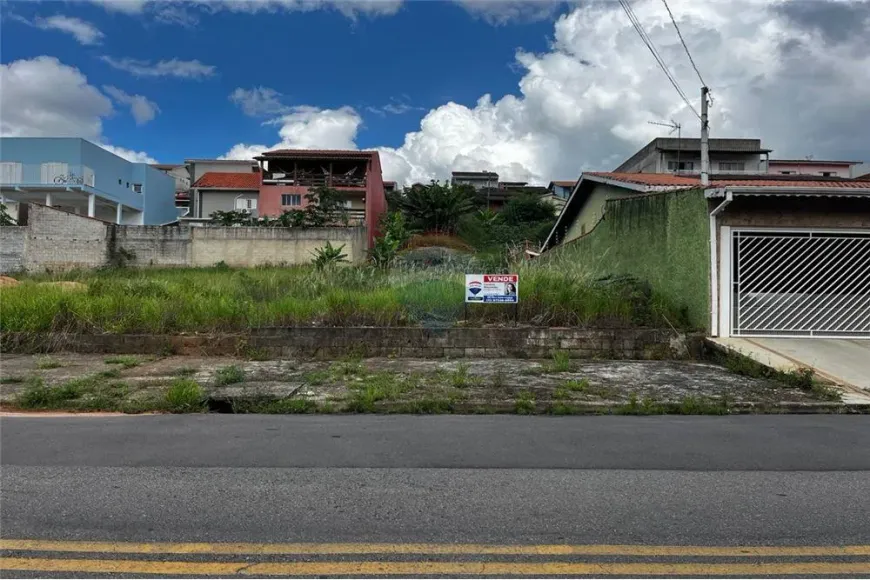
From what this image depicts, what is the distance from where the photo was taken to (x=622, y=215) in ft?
47.3

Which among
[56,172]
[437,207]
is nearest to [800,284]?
[437,207]

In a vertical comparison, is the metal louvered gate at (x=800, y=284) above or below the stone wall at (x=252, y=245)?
below

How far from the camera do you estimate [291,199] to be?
39.5 m

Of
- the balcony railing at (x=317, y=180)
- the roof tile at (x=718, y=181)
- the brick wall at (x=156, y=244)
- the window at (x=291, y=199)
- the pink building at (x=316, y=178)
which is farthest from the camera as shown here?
the window at (x=291, y=199)

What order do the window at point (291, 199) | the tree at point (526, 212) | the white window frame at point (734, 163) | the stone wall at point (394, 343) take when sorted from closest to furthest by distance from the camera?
the stone wall at point (394, 343), the window at point (291, 199), the tree at point (526, 212), the white window frame at point (734, 163)

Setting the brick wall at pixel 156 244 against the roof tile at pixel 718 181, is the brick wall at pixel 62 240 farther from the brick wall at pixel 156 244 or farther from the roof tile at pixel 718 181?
the roof tile at pixel 718 181

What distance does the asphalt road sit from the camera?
3492 millimetres

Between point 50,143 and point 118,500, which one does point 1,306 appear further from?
point 50,143

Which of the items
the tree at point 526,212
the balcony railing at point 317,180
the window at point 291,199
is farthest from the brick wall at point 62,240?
the tree at point 526,212

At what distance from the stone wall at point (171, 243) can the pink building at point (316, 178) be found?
372 inches

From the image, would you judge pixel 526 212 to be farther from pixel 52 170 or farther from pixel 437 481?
pixel 437 481

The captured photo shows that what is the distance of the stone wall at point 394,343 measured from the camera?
10328mm

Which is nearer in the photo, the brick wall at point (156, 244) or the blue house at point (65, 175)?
→ the brick wall at point (156, 244)

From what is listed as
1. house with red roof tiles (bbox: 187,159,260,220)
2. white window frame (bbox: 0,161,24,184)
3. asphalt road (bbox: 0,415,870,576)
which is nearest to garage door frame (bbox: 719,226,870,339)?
asphalt road (bbox: 0,415,870,576)
